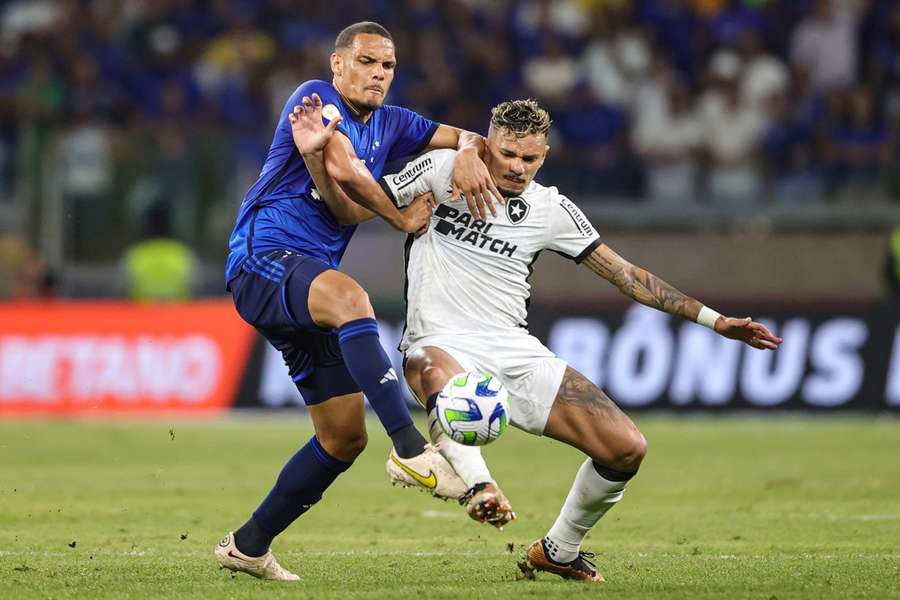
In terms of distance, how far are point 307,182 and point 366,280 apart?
10.8 meters

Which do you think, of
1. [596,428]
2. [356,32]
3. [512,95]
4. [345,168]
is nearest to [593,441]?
[596,428]

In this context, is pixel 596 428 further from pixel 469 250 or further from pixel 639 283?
pixel 469 250

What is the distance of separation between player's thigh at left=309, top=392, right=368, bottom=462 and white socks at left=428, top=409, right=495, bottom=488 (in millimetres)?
727

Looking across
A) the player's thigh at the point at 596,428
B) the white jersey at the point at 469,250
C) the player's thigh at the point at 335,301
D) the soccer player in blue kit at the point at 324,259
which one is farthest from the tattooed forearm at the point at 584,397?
the player's thigh at the point at 335,301

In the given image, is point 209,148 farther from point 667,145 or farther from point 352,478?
point 352,478

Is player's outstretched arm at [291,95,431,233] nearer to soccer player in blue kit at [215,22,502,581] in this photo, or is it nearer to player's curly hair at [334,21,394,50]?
soccer player in blue kit at [215,22,502,581]

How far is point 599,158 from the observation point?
Answer: 17609mm

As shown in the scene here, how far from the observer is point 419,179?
23.1 ft

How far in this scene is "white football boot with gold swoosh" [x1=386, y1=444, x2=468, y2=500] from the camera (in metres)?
5.76

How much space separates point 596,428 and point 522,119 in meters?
1.40

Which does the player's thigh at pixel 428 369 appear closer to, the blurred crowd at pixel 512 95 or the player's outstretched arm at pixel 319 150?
the player's outstretched arm at pixel 319 150

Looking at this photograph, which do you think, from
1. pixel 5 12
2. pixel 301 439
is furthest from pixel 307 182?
pixel 5 12

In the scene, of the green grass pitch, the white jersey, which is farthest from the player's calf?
the white jersey

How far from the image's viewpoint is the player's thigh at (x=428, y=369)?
6.57 metres
